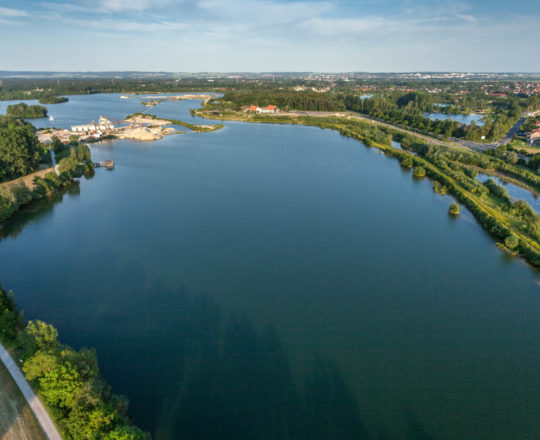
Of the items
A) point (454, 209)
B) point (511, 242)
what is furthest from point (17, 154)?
point (511, 242)

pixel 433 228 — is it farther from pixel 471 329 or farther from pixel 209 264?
pixel 209 264

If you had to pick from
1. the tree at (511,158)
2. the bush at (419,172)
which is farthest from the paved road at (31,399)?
the tree at (511,158)

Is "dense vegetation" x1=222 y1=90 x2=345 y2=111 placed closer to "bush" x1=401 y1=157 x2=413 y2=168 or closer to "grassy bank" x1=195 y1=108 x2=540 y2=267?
"grassy bank" x1=195 y1=108 x2=540 y2=267

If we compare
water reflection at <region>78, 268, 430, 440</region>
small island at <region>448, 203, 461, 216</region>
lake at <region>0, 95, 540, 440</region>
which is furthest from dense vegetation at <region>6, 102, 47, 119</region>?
small island at <region>448, 203, 461, 216</region>

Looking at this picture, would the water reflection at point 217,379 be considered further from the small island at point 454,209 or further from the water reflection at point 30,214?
the small island at point 454,209

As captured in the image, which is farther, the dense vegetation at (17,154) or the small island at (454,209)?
the dense vegetation at (17,154)

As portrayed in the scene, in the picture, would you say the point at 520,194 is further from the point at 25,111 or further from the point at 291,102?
the point at 25,111
